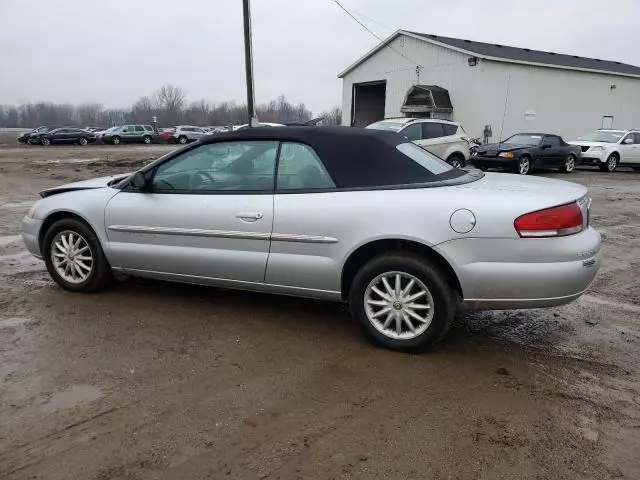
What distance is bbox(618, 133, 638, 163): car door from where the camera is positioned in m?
19.8

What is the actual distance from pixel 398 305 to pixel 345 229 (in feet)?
2.08

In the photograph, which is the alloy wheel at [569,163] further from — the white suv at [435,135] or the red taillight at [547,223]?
the red taillight at [547,223]

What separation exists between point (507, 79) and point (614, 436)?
25.3 metres

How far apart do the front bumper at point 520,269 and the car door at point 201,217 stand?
1.43 metres

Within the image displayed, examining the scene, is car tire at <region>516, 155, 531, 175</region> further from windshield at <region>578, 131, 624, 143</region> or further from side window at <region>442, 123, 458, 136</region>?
windshield at <region>578, 131, 624, 143</region>

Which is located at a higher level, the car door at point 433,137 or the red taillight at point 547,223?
the red taillight at point 547,223

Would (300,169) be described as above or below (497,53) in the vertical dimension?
below

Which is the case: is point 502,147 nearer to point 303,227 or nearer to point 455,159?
point 455,159

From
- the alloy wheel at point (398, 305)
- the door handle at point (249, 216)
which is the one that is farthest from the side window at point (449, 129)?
the alloy wheel at point (398, 305)

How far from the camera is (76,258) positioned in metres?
4.68

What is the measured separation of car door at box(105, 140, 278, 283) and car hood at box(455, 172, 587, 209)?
1.51 m

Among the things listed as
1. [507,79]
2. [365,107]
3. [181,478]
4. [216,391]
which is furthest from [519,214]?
[365,107]

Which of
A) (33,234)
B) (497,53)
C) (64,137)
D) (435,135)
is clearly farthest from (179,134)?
(33,234)

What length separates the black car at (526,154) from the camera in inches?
654
